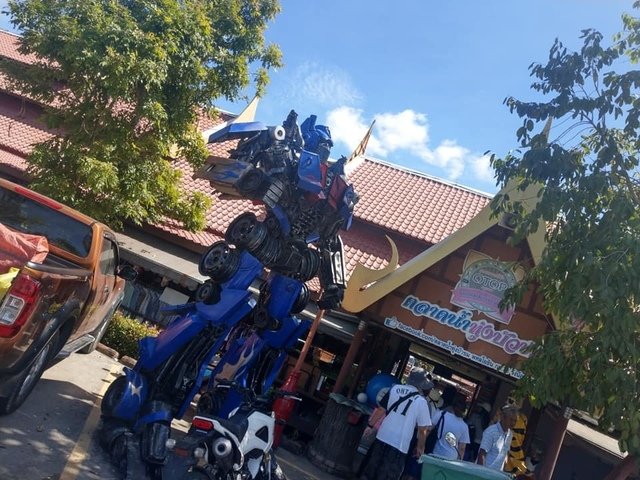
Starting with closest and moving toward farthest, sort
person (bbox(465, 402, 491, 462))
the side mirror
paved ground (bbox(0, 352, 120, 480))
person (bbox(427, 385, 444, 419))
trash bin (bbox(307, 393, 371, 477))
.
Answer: paved ground (bbox(0, 352, 120, 480)), person (bbox(427, 385, 444, 419)), the side mirror, trash bin (bbox(307, 393, 371, 477)), person (bbox(465, 402, 491, 462))

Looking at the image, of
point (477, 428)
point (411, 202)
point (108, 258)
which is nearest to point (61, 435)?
point (108, 258)

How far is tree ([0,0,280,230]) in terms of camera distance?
29.9 feet

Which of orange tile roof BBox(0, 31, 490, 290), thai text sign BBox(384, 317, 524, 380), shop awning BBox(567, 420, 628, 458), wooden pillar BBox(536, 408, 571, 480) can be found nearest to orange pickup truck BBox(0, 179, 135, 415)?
thai text sign BBox(384, 317, 524, 380)

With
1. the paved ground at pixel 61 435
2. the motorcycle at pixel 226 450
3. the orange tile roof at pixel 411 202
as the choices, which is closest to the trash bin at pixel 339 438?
the paved ground at pixel 61 435

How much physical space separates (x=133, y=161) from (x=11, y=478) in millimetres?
6846

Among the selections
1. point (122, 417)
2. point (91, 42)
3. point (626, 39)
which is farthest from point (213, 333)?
point (91, 42)

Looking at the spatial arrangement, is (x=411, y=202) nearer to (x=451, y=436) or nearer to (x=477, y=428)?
(x=477, y=428)

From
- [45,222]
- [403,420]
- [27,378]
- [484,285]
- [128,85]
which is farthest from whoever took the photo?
[128,85]

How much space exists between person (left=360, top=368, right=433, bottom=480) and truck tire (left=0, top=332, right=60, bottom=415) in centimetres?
370

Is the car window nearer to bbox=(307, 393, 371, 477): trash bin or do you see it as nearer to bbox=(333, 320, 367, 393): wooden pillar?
bbox=(307, 393, 371, 477): trash bin

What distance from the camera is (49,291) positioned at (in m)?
4.30

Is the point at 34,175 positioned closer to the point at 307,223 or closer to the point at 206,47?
the point at 206,47

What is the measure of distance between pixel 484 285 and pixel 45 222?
19.3 ft

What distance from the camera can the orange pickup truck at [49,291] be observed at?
402 cm
